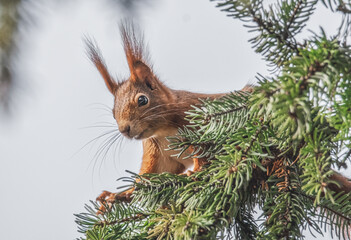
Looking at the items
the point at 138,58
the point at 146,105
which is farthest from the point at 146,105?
the point at 138,58

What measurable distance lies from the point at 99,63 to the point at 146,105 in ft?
0.49

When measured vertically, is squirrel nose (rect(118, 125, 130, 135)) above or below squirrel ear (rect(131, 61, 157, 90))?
below

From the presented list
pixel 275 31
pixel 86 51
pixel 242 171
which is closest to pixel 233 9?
pixel 275 31

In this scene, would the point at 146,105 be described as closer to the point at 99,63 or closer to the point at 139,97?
the point at 139,97

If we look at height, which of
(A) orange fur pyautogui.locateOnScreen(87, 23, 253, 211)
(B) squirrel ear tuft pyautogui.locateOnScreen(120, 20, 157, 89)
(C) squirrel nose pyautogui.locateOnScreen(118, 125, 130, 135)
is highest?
(B) squirrel ear tuft pyautogui.locateOnScreen(120, 20, 157, 89)

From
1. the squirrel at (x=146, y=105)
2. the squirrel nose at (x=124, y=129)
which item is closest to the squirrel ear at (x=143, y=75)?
the squirrel at (x=146, y=105)

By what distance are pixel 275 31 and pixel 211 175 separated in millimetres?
175

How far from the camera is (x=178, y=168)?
3.21 feet

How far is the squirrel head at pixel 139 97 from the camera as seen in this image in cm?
91

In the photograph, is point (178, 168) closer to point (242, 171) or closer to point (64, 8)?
point (242, 171)

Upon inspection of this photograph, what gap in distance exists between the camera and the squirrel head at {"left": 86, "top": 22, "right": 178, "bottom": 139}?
91cm

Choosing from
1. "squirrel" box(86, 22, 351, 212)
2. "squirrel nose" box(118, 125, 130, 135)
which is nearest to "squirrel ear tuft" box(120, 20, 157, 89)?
"squirrel" box(86, 22, 351, 212)

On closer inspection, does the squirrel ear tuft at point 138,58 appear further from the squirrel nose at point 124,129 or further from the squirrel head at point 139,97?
the squirrel nose at point 124,129

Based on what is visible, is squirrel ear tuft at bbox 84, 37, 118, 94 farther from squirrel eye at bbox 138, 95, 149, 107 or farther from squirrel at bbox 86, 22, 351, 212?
squirrel eye at bbox 138, 95, 149, 107
